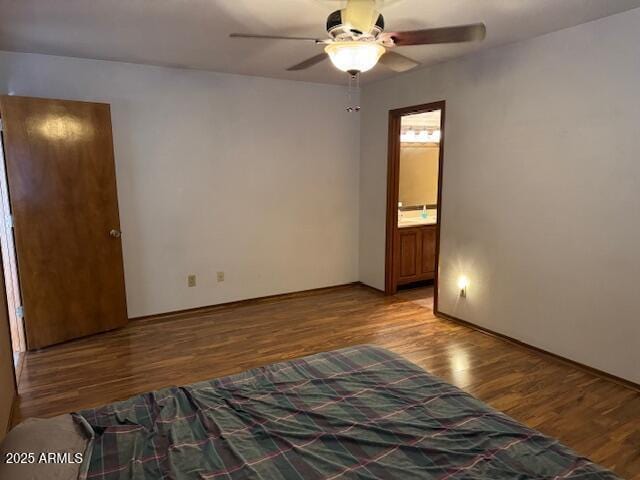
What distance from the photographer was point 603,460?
7.00ft

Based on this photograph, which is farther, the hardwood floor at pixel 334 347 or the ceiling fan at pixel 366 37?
the hardwood floor at pixel 334 347

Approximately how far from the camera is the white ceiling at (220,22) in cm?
258

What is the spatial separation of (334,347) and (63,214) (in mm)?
2587

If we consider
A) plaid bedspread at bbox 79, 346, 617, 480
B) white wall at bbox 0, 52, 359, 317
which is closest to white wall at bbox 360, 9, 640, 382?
white wall at bbox 0, 52, 359, 317

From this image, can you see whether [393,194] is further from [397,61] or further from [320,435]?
[320,435]

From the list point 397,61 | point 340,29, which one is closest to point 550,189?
point 397,61

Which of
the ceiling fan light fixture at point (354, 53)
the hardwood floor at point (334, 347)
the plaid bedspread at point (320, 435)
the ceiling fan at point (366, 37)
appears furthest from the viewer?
the hardwood floor at point (334, 347)

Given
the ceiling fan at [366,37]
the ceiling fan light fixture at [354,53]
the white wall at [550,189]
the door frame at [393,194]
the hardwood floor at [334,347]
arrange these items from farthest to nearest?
the door frame at [393,194] → the white wall at [550,189] → the hardwood floor at [334,347] → the ceiling fan light fixture at [354,53] → the ceiling fan at [366,37]

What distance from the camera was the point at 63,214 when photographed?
3.58m

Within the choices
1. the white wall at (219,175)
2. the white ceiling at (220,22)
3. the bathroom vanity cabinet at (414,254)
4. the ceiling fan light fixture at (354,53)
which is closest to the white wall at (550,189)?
the white ceiling at (220,22)

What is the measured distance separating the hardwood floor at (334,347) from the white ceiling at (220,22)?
8.15 ft

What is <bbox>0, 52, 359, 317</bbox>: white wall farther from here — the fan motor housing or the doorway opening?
the fan motor housing

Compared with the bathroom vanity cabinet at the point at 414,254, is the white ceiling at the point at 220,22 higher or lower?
higher

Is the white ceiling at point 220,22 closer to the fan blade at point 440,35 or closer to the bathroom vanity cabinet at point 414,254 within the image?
the fan blade at point 440,35
